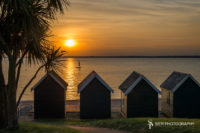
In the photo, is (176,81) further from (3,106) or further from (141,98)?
(3,106)

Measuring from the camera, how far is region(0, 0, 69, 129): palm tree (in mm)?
11492

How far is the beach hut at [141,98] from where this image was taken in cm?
2231

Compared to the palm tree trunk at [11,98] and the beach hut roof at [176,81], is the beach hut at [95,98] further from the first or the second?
the palm tree trunk at [11,98]

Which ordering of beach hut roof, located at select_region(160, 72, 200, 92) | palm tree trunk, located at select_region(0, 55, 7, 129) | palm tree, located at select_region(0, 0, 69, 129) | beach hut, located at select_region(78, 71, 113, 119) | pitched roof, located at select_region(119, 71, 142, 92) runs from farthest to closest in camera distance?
pitched roof, located at select_region(119, 71, 142, 92) → beach hut, located at select_region(78, 71, 113, 119) → beach hut roof, located at select_region(160, 72, 200, 92) → palm tree trunk, located at select_region(0, 55, 7, 129) → palm tree, located at select_region(0, 0, 69, 129)

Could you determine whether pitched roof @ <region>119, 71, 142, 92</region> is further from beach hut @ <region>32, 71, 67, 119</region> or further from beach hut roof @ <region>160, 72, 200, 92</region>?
beach hut @ <region>32, 71, 67, 119</region>

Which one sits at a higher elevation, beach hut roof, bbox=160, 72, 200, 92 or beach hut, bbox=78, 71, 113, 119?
beach hut roof, bbox=160, 72, 200, 92

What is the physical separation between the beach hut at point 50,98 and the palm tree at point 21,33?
9220 mm

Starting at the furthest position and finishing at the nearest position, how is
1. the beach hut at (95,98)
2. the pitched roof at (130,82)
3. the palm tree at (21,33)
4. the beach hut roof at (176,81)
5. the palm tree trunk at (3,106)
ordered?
the pitched roof at (130,82) → the beach hut at (95,98) → the beach hut roof at (176,81) → the palm tree trunk at (3,106) → the palm tree at (21,33)

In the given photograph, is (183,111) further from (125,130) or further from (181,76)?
(125,130)

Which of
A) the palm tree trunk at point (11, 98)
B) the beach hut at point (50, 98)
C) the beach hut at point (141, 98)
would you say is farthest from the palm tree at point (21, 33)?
the beach hut at point (141, 98)

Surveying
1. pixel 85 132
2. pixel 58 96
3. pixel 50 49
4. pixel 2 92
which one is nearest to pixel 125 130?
pixel 85 132

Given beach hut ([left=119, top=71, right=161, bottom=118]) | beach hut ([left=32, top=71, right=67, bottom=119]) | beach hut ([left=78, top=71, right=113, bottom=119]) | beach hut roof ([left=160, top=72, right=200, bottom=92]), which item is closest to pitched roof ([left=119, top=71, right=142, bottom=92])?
beach hut ([left=119, top=71, right=161, bottom=118])

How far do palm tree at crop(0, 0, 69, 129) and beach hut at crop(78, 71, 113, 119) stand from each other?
9.51 m

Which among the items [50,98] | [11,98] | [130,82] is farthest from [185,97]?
[11,98]
